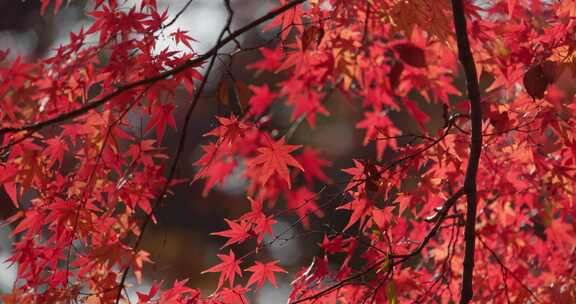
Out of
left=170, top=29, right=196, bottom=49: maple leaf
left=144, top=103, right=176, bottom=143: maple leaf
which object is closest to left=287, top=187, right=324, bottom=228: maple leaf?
left=144, top=103, right=176, bottom=143: maple leaf

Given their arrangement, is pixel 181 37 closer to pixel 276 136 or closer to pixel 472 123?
pixel 276 136

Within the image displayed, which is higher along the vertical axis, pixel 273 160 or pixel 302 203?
pixel 273 160

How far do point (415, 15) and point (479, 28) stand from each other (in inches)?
20.6

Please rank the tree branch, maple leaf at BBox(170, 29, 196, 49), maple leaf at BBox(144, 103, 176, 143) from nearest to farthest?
1. the tree branch
2. maple leaf at BBox(144, 103, 176, 143)
3. maple leaf at BBox(170, 29, 196, 49)

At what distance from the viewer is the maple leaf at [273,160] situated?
188 cm

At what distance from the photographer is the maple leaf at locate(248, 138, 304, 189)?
188 cm

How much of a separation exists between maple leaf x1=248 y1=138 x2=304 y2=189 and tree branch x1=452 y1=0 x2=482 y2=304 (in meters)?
0.55

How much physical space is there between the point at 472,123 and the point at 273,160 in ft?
2.01

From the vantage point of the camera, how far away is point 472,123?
1963 mm

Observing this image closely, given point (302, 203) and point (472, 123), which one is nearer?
point (472, 123)

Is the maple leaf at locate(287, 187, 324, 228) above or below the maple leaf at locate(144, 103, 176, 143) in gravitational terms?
below

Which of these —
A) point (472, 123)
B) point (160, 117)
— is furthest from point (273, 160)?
point (472, 123)

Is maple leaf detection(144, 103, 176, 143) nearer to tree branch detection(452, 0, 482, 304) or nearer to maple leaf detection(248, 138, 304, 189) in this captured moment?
maple leaf detection(248, 138, 304, 189)

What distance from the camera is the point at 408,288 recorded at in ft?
8.63
